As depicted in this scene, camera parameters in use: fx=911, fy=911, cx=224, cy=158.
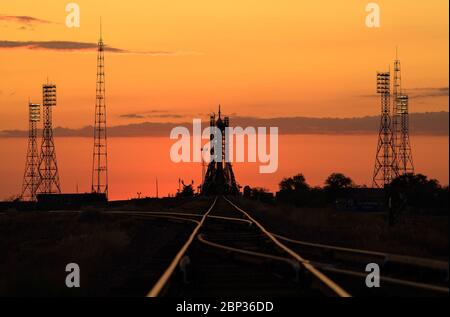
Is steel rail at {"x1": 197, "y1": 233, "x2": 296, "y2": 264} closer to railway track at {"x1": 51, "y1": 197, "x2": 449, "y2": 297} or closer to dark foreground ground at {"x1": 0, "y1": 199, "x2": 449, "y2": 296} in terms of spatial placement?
railway track at {"x1": 51, "y1": 197, "x2": 449, "y2": 297}

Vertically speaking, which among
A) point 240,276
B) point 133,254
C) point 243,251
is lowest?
point 133,254

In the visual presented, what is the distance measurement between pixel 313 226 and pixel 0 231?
2983cm

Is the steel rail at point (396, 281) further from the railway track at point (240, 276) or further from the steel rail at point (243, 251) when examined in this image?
the steel rail at point (243, 251)

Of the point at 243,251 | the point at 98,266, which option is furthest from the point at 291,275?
the point at 98,266

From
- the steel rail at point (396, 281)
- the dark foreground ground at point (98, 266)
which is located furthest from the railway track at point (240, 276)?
the dark foreground ground at point (98, 266)

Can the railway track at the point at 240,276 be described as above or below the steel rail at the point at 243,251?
below

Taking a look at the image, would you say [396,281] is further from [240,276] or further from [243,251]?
[243,251]

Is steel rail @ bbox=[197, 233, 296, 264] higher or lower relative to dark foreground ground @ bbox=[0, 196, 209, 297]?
higher

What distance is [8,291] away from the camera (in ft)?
52.9

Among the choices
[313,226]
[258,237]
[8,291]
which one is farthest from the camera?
[313,226]

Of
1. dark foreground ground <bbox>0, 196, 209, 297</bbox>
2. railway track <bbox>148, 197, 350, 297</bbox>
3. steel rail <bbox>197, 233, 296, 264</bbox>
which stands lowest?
dark foreground ground <bbox>0, 196, 209, 297</bbox>

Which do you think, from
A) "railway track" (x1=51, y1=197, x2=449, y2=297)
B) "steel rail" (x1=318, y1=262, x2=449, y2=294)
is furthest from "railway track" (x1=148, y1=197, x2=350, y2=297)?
"steel rail" (x1=318, y1=262, x2=449, y2=294)
